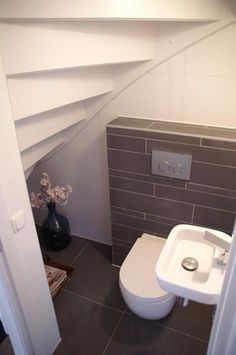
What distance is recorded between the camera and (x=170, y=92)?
70.6 inches

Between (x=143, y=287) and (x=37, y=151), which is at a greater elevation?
(x=37, y=151)

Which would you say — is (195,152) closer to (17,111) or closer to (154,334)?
(17,111)

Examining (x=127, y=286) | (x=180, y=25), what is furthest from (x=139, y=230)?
(x=180, y=25)

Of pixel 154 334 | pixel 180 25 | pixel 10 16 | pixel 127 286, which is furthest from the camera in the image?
pixel 154 334

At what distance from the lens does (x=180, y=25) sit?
160 cm

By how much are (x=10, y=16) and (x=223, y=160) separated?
133cm

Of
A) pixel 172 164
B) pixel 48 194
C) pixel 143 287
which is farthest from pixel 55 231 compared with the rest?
pixel 172 164

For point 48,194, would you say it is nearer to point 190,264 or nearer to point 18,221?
point 18,221

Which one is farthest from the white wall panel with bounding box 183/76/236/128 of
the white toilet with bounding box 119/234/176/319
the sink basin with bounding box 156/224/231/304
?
the white toilet with bounding box 119/234/176/319

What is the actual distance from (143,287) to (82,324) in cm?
61

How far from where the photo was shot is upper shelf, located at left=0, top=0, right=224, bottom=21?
3.09 ft

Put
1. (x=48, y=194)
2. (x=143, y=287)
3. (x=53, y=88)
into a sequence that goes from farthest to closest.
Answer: (x=48, y=194) < (x=143, y=287) < (x=53, y=88)

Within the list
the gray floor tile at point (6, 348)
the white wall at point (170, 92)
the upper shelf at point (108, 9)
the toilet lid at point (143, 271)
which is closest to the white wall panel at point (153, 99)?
the white wall at point (170, 92)

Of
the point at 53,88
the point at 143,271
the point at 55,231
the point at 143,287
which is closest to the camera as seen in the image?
the point at 53,88
